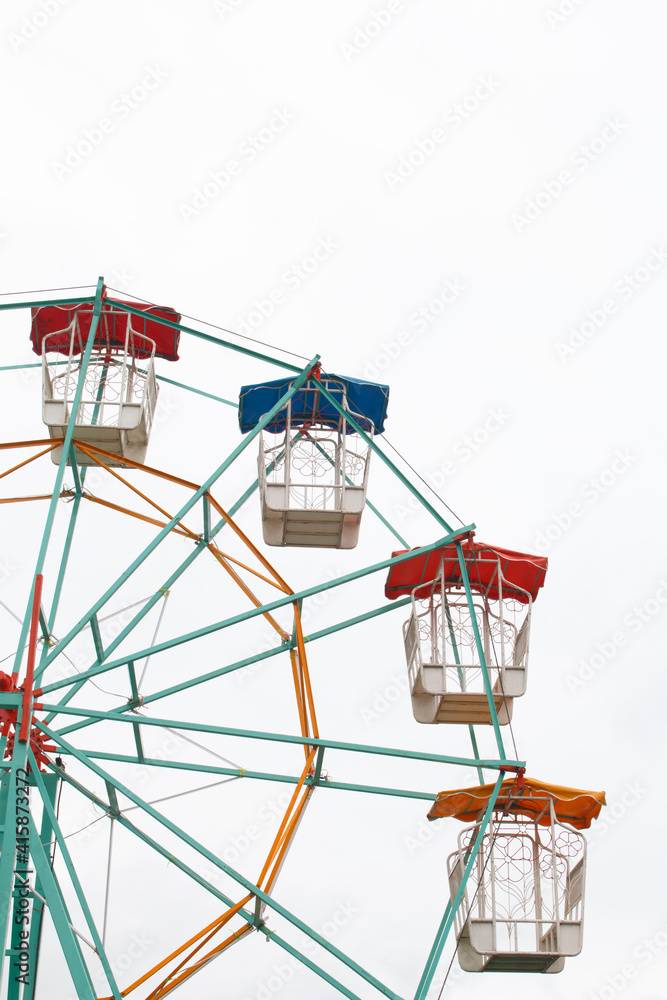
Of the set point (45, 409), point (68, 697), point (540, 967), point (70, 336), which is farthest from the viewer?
point (70, 336)

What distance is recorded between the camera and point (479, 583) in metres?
16.6

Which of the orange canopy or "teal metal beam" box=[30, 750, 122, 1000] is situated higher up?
the orange canopy

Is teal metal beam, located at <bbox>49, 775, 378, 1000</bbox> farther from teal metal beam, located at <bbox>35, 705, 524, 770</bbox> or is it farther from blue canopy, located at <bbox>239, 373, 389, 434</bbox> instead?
blue canopy, located at <bbox>239, 373, 389, 434</bbox>

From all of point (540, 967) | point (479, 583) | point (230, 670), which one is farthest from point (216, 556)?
point (540, 967)

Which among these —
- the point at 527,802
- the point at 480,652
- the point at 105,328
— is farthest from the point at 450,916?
the point at 105,328

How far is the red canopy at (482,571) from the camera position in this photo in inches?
647

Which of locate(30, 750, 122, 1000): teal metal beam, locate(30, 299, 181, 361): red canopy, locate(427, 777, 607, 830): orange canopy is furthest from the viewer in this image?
locate(30, 299, 181, 361): red canopy

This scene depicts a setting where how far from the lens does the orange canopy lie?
1483 cm

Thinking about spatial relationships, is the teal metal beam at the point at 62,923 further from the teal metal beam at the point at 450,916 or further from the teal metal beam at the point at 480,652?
the teal metal beam at the point at 480,652

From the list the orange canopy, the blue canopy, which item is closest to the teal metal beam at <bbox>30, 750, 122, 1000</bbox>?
the orange canopy

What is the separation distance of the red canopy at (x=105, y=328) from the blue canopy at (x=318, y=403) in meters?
1.67

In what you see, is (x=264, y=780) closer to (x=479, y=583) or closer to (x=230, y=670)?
(x=230, y=670)

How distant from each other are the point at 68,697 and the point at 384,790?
4.11 metres

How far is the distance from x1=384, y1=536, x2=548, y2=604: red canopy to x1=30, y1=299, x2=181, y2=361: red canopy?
5009mm
